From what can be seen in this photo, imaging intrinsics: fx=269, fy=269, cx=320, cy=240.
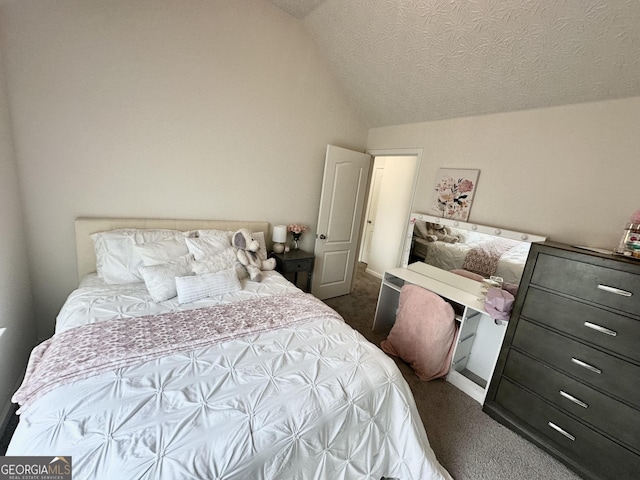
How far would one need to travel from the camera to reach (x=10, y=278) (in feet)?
5.33

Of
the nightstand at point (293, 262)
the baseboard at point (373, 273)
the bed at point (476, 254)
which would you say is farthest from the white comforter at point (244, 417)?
the baseboard at point (373, 273)

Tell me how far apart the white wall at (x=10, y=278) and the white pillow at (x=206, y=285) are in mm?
840

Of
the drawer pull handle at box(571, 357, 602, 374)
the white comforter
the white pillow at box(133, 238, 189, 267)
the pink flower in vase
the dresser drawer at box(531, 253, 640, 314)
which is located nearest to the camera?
the white comforter

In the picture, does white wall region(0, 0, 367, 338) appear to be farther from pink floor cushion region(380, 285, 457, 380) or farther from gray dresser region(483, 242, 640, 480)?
gray dresser region(483, 242, 640, 480)

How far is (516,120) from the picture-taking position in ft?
7.21

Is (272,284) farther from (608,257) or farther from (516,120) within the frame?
(516,120)

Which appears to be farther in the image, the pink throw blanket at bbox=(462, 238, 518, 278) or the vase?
the vase

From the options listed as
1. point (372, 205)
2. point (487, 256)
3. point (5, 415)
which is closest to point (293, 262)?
point (487, 256)

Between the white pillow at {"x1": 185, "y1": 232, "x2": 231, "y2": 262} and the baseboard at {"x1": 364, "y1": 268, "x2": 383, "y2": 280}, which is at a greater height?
the white pillow at {"x1": 185, "y1": 232, "x2": 231, "y2": 262}

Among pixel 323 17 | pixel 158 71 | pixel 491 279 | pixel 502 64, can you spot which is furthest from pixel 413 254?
pixel 158 71

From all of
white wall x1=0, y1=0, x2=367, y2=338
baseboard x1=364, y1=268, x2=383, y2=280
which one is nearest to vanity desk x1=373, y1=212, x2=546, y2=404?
white wall x1=0, y1=0, x2=367, y2=338

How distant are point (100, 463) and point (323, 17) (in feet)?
10.8

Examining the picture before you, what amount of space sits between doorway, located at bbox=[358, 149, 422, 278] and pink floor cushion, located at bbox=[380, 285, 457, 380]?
1.66 meters

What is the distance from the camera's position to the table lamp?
2.90 metres
